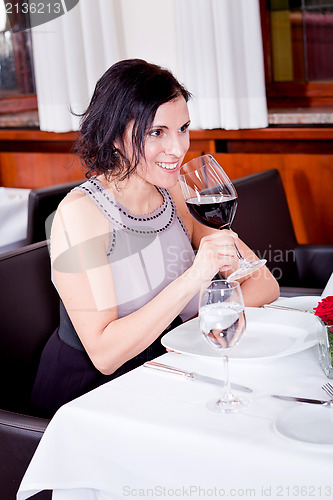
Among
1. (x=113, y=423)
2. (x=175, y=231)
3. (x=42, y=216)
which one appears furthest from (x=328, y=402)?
(x=42, y=216)

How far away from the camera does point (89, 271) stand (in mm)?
1536

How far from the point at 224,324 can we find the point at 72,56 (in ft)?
10.1

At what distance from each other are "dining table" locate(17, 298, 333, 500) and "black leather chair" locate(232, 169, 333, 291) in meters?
1.41

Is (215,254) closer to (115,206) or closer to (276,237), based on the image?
(115,206)

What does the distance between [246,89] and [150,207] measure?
5.58 feet

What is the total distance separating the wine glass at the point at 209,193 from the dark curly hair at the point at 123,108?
6.6 inches

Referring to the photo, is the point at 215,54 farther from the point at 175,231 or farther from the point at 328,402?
the point at 328,402

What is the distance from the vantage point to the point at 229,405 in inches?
44.1

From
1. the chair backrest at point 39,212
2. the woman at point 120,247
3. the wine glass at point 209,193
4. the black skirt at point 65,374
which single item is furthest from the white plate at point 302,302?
the chair backrest at point 39,212

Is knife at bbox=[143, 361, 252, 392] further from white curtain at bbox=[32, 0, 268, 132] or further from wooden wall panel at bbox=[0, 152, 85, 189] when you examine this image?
wooden wall panel at bbox=[0, 152, 85, 189]

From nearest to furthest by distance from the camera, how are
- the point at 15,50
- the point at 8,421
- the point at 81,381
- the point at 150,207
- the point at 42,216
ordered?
the point at 8,421
the point at 81,381
the point at 150,207
the point at 42,216
the point at 15,50

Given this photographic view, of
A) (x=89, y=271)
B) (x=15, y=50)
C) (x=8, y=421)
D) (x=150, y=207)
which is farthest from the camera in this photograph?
(x=15, y=50)

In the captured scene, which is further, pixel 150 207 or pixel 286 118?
pixel 286 118

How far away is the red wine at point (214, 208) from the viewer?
147 cm
